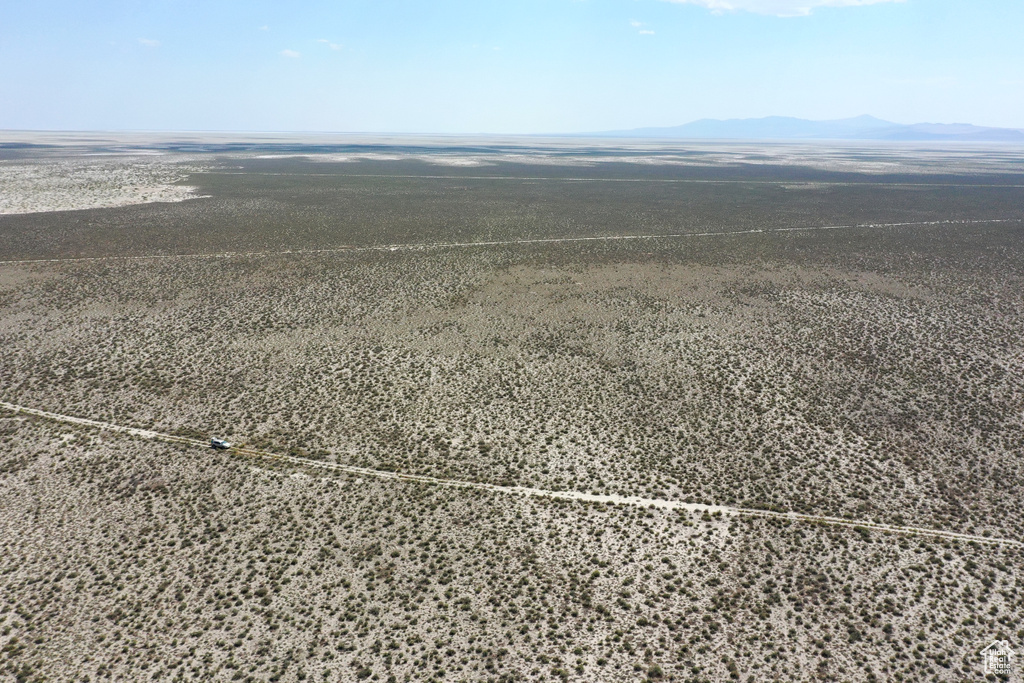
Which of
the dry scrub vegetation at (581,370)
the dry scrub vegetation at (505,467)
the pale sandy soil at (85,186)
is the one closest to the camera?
the dry scrub vegetation at (505,467)

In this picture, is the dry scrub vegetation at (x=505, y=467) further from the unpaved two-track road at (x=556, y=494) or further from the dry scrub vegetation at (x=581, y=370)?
the unpaved two-track road at (x=556, y=494)

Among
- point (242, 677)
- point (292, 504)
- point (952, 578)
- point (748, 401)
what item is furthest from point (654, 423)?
point (242, 677)

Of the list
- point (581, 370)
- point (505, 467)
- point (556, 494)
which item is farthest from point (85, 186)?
point (556, 494)

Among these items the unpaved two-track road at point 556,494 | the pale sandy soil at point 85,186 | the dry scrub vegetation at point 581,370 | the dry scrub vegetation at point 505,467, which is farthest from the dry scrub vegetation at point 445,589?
the pale sandy soil at point 85,186

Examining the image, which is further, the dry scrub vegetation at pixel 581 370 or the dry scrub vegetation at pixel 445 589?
the dry scrub vegetation at pixel 581 370

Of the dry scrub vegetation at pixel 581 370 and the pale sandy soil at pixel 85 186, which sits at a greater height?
the pale sandy soil at pixel 85 186

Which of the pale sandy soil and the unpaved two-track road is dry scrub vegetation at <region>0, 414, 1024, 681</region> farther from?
the pale sandy soil

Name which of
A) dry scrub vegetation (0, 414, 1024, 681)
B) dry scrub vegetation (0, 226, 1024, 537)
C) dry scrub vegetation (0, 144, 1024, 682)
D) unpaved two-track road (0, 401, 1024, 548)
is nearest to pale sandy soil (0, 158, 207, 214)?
dry scrub vegetation (0, 144, 1024, 682)
